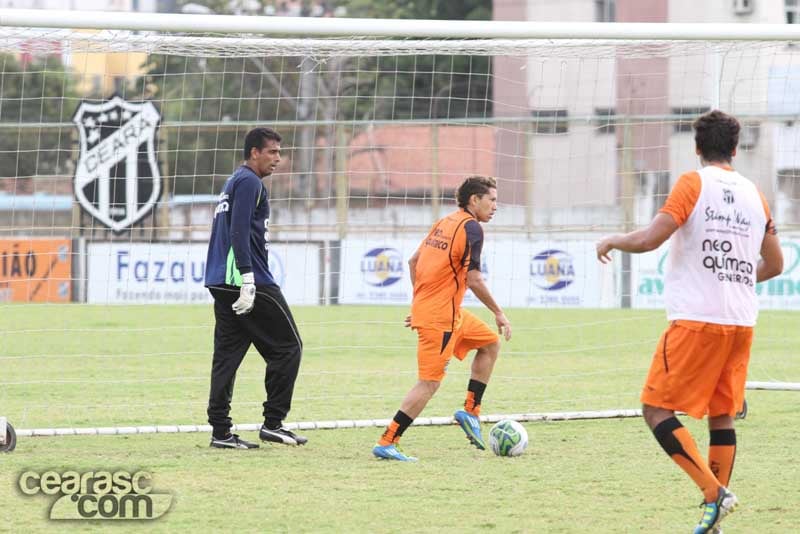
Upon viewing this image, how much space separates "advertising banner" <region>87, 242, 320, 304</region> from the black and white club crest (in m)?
0.42

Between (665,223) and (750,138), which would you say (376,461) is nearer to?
(665,223)

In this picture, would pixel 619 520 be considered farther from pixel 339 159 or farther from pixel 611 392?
pixel 339 159

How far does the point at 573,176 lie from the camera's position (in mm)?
21844

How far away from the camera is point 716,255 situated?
581cm

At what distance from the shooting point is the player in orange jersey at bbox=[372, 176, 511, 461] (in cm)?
803

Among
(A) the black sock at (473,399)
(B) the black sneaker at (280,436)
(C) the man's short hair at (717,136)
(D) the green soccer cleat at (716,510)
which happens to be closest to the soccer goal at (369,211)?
(B) the black sneaker at (280,436)

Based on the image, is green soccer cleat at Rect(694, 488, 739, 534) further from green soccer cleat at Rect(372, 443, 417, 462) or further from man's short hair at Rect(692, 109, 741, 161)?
green soccer cleat at Rect(372, 443, 417, 462)

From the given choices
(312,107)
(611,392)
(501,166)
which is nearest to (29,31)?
(611,392)

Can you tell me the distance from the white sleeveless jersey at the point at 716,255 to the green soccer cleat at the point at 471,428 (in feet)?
9.41

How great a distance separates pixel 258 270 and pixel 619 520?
323 centimetres

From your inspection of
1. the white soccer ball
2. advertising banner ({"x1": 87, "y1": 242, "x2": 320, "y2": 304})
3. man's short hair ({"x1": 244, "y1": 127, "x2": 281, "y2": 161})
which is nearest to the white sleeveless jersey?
the white soccer ball

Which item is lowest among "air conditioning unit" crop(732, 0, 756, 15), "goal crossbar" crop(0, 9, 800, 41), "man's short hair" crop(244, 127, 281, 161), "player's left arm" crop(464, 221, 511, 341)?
"player's left arm" crop(464, 221, 511, 341)

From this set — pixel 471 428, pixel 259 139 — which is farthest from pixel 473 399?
pixel 259 139

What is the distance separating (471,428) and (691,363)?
2953 mm
